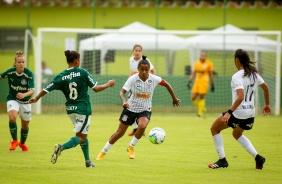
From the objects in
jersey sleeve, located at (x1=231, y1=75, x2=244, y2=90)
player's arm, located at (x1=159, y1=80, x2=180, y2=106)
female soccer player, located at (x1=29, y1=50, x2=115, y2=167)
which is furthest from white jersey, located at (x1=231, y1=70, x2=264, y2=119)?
female soccer player, located at (x1=29, y1=50, x2=115, y2=167)

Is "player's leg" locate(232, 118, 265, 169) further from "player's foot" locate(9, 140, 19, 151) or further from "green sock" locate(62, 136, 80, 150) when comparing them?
"player's foot" locate(9, 140, 19, 151)

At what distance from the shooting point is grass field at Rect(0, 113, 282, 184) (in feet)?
35.1

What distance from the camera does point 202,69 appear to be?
2512 centimetres

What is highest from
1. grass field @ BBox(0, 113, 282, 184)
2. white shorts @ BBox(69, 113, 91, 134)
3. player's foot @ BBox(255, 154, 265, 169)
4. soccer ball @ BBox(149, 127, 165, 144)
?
white shorts @ BBox(69, 113, 91, 134)

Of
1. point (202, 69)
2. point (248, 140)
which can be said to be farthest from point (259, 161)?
point (202, 69)

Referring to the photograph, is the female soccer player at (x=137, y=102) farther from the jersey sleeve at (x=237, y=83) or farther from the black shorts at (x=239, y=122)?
the jersey sleeve at (x=237, y=83)

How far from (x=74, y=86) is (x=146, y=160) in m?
2.32

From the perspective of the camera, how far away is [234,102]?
A: 1120 centimetres

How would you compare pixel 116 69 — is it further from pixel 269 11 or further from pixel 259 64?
pixel 269 11

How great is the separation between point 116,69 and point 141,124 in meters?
14.9

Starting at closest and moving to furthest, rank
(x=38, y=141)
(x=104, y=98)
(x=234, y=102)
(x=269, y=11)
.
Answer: (x=234, y=102) < (x=38, y=141) < (x=104, y=98) < (x=269, y=11)

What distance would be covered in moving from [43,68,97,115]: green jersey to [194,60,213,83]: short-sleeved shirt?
45.1 feet

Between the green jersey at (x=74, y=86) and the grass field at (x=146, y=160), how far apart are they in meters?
1.00

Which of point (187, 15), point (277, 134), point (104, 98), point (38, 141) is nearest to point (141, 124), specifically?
point (38, 141)
